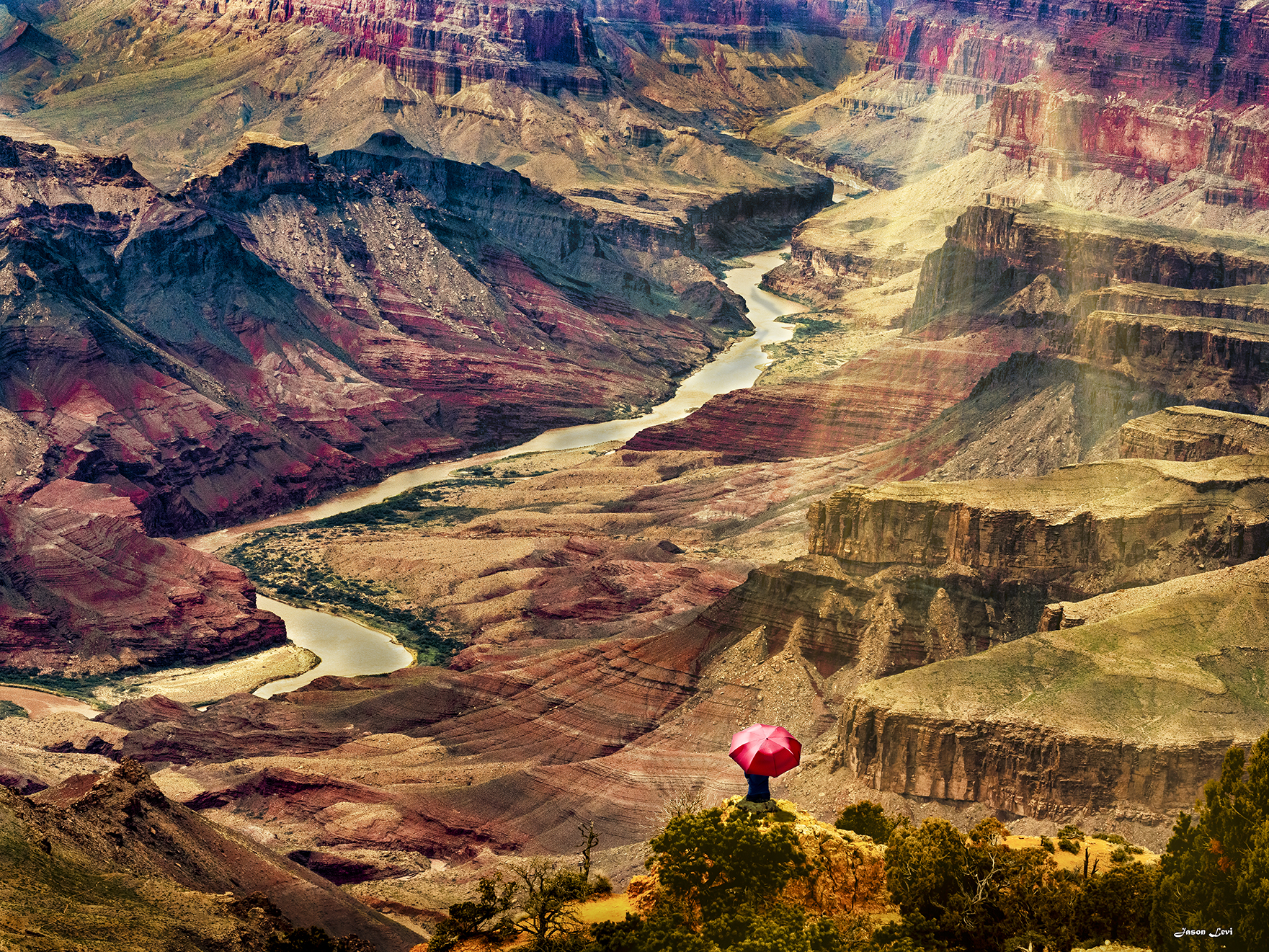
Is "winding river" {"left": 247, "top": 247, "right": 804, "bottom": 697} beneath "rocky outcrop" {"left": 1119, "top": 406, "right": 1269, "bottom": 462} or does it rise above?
beneath

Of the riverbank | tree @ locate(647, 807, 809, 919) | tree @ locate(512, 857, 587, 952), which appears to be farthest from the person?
the riverbank

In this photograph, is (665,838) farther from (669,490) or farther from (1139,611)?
(669,490)

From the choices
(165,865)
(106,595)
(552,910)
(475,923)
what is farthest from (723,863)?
(106,595)

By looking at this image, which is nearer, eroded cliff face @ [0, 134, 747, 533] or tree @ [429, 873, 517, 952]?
tree @ [429, 873, 517, 952]

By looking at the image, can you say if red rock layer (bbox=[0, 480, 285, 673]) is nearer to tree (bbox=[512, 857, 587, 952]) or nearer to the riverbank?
the riverbank

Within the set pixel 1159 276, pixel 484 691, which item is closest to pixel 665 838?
pixel 484 691

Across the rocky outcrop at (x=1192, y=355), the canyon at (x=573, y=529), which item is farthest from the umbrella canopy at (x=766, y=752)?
the rocky outcrop at (x=1192, y=355)

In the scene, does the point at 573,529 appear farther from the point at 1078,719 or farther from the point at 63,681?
the point at 1078,719
